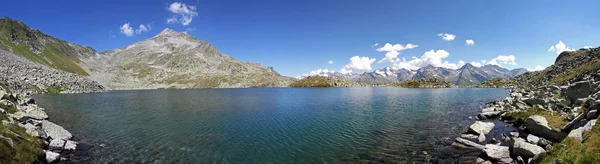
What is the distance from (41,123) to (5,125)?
7374 mm

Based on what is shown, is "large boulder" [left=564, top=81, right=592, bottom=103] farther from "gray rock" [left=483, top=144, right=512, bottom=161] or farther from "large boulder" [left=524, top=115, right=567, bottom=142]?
"gray rock" [left=483, top=144, right=512, bottom=161]

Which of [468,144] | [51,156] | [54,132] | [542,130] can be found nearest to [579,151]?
[468,144]

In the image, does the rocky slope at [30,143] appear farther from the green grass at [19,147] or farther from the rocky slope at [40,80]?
the rocky slope at [40,80]

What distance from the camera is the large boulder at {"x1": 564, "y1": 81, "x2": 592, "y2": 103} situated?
3797cm

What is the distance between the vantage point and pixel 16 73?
120688mm

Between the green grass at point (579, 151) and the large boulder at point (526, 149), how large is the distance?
1.97 m

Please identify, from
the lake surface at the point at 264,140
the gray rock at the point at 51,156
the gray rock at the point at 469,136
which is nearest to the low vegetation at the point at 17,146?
the gray rock at the point at 51,156

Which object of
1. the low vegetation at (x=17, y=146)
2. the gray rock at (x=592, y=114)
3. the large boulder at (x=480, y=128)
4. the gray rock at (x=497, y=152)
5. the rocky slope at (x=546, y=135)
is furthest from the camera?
the large boulder at (x=480, y=128)

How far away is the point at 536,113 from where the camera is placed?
36531 millimetres

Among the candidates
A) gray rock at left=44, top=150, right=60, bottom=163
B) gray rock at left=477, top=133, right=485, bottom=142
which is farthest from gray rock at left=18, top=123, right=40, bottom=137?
gray rock at left=477, top=133, right=485, bottom=142

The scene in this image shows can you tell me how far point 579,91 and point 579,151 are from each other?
37.3m

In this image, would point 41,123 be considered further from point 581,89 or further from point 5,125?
point 581,89

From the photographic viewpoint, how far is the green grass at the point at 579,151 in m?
12.9

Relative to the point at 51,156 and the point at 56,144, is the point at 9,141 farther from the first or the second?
the point at 56,144
